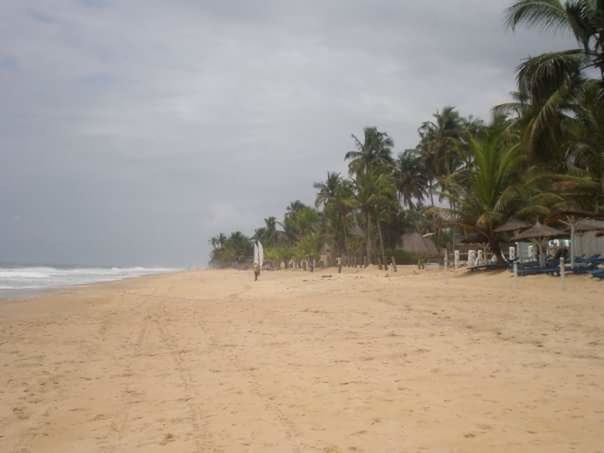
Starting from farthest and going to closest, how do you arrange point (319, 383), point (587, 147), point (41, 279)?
1. point (41, 279)
2. point (587, 147)
3. point (319, 383)

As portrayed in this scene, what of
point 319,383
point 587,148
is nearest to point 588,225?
point 587,148

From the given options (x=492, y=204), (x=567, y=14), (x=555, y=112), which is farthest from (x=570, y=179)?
(x=567, y=14)

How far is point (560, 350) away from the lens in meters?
6.91

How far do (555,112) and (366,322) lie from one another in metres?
10.4

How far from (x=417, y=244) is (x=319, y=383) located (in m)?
53.5

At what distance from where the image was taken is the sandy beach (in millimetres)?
4062

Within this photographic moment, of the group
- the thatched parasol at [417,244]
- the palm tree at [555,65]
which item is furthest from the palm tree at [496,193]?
the thatched parasol at [417,244]

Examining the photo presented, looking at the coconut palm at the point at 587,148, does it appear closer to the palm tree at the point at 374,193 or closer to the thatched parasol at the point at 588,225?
the thatched parasol at the point at 588,225

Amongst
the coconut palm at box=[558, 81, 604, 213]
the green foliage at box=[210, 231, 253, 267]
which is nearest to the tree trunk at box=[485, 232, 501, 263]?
the coconut palm at box=[558, 81, 604, 213]

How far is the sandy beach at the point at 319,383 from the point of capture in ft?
13.3

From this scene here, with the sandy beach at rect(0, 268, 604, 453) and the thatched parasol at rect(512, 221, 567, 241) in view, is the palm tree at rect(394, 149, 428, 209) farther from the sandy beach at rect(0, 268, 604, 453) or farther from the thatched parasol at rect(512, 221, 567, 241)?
the sandy beach at rect(0, 268, 604, 453)

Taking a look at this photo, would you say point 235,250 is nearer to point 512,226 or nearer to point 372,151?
point 372,151

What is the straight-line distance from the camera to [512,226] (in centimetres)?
Result: 2206

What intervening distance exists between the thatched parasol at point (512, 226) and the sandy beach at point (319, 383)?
35.1 feet
